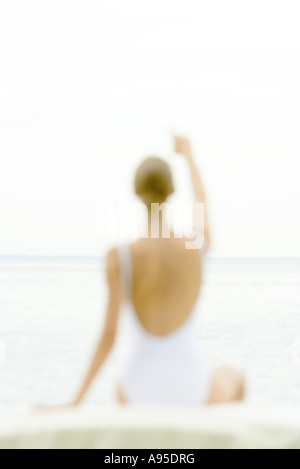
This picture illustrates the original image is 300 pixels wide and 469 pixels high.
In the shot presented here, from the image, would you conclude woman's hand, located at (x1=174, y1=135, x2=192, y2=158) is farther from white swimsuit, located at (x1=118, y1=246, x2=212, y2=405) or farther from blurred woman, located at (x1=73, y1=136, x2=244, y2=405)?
white swimsuit, located at (x1=118, y1=246, x2=212, y2=405)

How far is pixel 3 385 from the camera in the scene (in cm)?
938

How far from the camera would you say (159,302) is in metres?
→ 2.12

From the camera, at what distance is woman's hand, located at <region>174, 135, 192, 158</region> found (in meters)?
2.16

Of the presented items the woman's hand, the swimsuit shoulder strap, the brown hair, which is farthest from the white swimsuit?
the woman's hand

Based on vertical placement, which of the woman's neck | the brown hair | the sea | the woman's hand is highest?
the woman's hand

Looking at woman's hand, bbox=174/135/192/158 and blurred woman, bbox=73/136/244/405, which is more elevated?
woman's hand, bbox=174/135/192/158

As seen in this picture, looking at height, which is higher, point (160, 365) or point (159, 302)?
point (159, 302)

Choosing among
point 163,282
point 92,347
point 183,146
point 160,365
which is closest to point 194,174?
point 183,146

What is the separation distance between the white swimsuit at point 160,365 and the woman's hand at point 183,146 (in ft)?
0.98

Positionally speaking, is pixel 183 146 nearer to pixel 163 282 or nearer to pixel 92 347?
pixel 163 282

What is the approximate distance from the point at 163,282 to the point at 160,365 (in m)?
0.21
